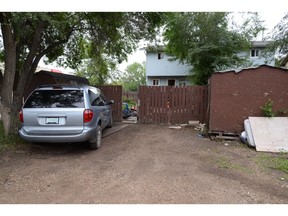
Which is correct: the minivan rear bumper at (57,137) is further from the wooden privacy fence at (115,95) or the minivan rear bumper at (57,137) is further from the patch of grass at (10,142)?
the wooden privacy fence at (115,95)

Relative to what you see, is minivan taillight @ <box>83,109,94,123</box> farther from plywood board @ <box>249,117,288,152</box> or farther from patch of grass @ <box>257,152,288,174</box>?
plywood board @ <box>249,117,288,152</box>

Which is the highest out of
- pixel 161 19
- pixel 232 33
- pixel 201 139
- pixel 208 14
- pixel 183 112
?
pixel 208 14

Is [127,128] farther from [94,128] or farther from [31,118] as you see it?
[31,118]

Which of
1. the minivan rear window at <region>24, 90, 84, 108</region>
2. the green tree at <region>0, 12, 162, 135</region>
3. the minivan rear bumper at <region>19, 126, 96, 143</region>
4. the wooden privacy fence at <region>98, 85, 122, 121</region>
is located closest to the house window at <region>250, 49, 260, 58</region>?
the green tree at <region>0, 12, 162, 135</region>

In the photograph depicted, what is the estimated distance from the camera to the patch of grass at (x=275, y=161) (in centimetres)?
421

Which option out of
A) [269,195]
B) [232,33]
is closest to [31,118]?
[269,195]

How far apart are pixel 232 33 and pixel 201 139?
9.08m

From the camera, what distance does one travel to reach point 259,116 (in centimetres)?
A: 637

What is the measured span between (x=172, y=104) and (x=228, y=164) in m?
4.88

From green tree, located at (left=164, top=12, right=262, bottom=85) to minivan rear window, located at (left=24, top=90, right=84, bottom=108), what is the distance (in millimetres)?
8788

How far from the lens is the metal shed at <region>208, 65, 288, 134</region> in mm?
6270

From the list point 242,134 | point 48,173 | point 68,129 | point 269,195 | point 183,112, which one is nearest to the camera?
point 269,195

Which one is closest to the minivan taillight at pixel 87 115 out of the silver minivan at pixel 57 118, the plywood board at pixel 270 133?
the silver minivan at pixel 57 118

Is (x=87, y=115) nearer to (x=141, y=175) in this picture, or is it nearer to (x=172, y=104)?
(x=141, y=175)
